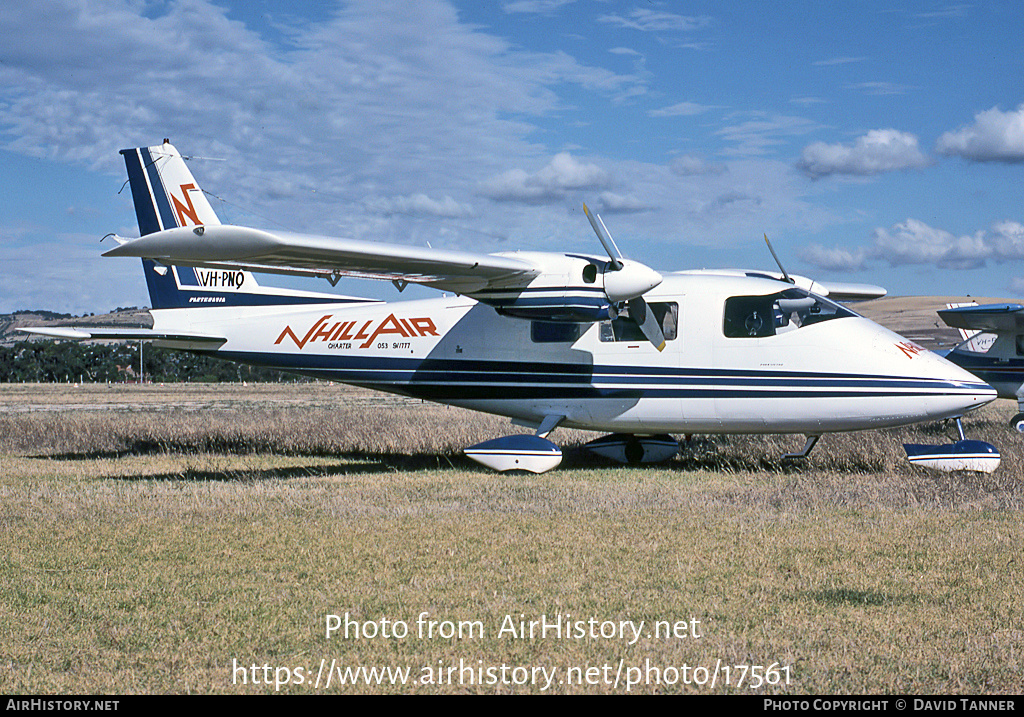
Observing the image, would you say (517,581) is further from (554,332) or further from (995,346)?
(995,346)

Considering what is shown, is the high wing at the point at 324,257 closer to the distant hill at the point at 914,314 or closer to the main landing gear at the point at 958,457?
the main landing gear at the point at 958,457

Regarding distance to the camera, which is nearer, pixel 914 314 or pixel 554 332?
pixel 554 332

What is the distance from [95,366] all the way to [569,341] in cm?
6416

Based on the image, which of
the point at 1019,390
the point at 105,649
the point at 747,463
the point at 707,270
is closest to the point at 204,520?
the point at 105,649

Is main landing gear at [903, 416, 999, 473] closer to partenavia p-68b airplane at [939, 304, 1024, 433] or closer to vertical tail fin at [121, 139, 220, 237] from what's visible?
partenavia p-68b airplane at [939, 304, 1024, 433]

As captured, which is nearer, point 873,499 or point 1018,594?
point 1018,594

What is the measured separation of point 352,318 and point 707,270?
6384 millimetres

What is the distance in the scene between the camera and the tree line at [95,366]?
221ft

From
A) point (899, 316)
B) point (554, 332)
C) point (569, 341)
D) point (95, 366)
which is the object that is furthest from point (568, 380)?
point (899, 316)

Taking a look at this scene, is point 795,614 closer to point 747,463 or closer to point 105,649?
point 105,649

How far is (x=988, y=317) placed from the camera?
2019cm

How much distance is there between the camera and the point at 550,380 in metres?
14.9

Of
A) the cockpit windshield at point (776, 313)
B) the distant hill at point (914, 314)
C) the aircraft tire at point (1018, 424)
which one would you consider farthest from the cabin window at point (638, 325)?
the distant hill at point (914, 314)

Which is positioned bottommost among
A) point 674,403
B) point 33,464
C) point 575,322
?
point 33,464
